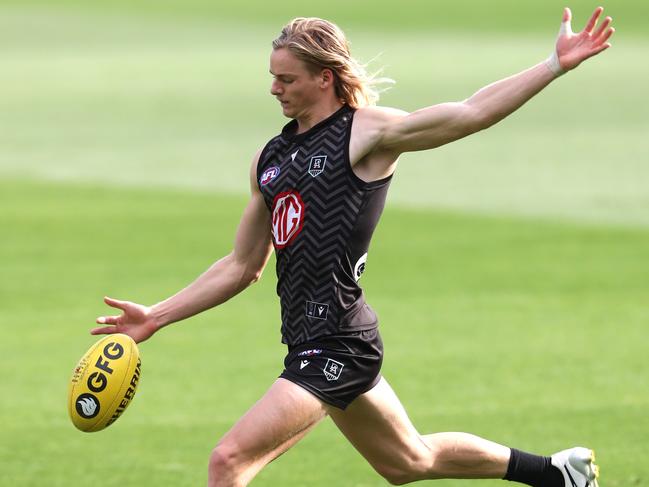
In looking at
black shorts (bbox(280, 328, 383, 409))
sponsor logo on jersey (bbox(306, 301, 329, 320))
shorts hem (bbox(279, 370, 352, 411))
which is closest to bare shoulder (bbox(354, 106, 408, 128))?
sponsor logo on jersey (bbox(306, 301, 329, 320))

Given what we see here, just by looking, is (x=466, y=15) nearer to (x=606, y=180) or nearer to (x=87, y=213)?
(x=606, y=180)

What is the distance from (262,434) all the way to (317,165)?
1.50 metres

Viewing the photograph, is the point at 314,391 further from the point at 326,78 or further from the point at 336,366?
the point at 326,78

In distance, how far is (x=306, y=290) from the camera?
7742 millimetres

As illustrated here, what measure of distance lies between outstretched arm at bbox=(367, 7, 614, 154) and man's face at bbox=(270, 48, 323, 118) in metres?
0.37

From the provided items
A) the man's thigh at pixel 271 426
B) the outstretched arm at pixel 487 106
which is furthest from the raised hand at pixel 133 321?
the outstretched arm at pixel 487 106

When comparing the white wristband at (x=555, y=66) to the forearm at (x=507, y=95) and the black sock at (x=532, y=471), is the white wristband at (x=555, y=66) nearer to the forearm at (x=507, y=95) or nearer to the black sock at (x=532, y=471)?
the forearm at (x=507, y=95)

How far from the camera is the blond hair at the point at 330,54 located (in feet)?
25.5

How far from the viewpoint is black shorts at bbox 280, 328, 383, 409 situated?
7.53m

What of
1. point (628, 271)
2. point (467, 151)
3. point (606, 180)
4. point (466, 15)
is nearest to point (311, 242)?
point (628, 271)

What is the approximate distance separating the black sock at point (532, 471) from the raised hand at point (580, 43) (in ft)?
7.73

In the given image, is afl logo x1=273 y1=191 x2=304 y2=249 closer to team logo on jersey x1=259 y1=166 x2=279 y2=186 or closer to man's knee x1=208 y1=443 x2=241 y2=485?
team logo on jersey x1=259 y1=166 x2=279 y2=186

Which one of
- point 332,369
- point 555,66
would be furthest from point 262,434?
point 555,66

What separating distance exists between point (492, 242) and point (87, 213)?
24.0ft
